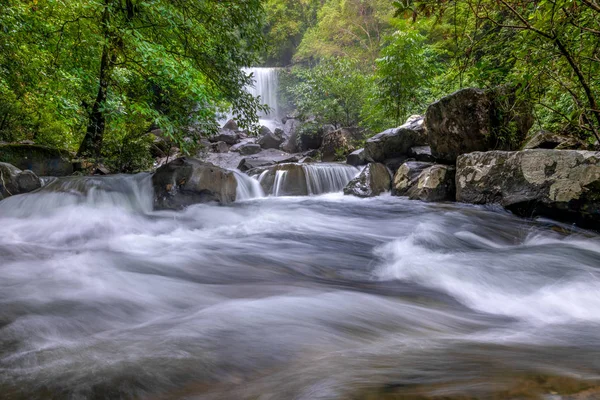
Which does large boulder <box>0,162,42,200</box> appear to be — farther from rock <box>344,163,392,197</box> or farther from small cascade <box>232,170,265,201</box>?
rock <box>344,163,392,197</box>

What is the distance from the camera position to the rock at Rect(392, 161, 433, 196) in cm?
711

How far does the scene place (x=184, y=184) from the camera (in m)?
6.38

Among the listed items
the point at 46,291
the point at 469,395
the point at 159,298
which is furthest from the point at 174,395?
the point at 46,291

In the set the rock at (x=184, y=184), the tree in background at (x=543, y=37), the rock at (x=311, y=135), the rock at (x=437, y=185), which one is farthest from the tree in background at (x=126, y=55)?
the rock at (x=311, y=135)

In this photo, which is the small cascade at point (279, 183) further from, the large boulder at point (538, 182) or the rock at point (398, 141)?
the large boulder at point (538, 182)

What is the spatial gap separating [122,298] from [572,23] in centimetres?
450

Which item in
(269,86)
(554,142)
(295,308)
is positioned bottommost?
(295,308)

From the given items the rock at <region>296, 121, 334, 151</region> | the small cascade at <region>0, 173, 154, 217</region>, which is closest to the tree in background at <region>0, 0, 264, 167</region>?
the small cascade at <region>0, 173, 154, 217</region>

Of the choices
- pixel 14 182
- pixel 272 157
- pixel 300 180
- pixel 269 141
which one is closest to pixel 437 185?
pixel 300 180

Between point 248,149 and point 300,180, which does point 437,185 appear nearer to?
point 300,180

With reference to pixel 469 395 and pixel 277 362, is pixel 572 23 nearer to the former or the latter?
pixel 469 395

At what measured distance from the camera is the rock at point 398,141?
8.71m

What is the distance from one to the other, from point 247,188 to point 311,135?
8670 millimetres

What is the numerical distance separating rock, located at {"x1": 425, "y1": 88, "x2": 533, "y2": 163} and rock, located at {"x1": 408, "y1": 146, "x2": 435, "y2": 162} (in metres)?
1.52
